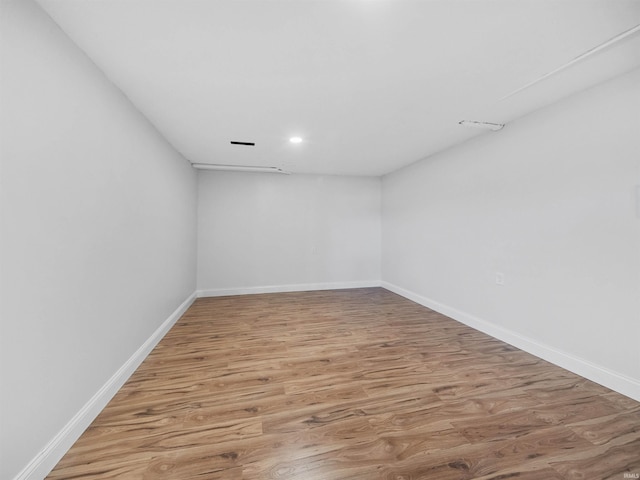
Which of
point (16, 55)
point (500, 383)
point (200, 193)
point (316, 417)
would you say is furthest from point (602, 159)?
point (200, 193)

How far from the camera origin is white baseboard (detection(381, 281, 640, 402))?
1733 millimetres

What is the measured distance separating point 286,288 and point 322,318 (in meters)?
1.54

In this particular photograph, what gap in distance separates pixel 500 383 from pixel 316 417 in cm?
144

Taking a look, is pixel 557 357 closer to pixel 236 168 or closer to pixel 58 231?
pixel 58 231

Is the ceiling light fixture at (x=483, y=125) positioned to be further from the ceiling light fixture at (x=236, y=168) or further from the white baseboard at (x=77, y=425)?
the white baseboard at (x=77, y=425)

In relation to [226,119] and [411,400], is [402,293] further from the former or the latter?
[226,119]

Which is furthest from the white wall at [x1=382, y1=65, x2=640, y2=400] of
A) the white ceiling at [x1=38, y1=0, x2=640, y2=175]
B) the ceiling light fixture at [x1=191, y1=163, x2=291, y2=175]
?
the ceiling light fixture at [x1=191, y1=163, x2=291, y2=175]

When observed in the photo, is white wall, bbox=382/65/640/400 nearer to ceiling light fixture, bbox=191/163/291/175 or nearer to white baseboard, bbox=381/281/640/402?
white baseboard, bbox=381/281/640/402

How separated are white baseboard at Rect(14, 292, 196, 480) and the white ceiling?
2039 millimetres

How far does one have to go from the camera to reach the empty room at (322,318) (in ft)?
3.79

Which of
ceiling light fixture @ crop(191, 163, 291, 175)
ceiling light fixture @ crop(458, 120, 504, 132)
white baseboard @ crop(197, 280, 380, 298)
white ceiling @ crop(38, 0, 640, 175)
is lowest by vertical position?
white baseboard @ crop(197, 280, 380, 298)

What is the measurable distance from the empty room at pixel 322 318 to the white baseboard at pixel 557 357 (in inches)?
0.7

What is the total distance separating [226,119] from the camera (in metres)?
2.33

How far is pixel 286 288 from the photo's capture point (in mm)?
4656
